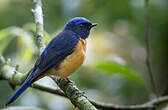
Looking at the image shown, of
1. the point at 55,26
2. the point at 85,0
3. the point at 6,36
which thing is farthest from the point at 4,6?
the point at 6,36

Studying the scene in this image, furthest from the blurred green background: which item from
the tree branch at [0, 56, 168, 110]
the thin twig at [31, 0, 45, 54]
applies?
A: the tree branch at [0, 56, 168, 110]

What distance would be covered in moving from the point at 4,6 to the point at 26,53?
7.35ft

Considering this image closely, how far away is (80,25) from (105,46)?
113cm

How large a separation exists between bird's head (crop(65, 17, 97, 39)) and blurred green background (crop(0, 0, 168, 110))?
0.33m

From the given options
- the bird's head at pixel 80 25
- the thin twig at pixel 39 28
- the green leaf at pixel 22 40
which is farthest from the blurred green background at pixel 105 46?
the bird's head at pixel 80 25

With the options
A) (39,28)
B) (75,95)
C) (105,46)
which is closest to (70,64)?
(39,28)

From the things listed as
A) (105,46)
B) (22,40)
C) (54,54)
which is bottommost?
(105,46)

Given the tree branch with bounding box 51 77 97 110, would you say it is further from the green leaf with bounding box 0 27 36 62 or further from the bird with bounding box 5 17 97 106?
the green leaf with bounding box 0 27 36 62

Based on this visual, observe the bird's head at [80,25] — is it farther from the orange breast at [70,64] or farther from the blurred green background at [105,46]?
the orange breast at [70,64]

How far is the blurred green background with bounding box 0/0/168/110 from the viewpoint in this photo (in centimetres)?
427

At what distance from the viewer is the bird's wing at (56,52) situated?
11.8ft

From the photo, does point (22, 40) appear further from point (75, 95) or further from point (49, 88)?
point (75, 95)

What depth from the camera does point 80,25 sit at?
4301 mm

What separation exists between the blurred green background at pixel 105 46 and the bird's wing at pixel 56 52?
179 mm
